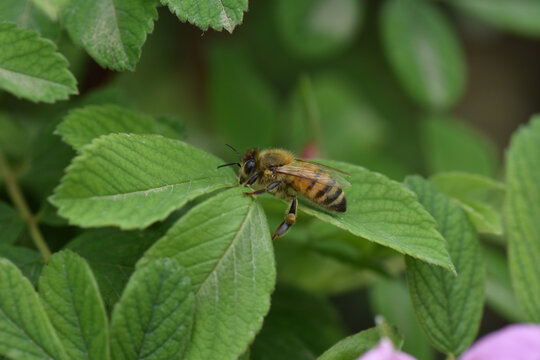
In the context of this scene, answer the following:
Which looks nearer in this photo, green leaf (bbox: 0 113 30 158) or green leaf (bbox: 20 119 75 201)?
green leaf (bbox: 20 119 75 201)

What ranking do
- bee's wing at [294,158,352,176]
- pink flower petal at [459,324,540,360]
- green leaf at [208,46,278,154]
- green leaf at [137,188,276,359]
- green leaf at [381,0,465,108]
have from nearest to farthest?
pink flower petal at [459,324,540,360] → green leaf at [137,188,276,359] → bee's wing at [294,158,352,176] → green leaf at [381,0,465,108] → green leaf at [208,46,278,154]

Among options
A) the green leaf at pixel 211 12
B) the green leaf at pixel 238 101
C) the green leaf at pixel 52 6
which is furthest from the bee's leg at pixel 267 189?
the green leaf at pixel 238 101

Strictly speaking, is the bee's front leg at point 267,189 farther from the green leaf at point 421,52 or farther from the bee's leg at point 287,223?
the green leaf at point 421,52

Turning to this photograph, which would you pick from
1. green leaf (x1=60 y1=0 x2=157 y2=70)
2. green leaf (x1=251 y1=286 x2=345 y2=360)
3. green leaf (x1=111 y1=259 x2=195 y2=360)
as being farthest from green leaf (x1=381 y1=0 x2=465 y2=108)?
green leaf (x1=111 y1=259 x2=195 y2=360)

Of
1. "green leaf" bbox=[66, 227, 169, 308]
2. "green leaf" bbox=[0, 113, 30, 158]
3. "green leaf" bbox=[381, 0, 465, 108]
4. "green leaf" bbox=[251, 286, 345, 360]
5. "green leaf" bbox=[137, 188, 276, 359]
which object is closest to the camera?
"green leaf" bbox=[137, 188, 276, 359]

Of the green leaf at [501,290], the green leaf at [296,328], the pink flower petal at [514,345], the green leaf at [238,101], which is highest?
the pink flower petal at [514,345]

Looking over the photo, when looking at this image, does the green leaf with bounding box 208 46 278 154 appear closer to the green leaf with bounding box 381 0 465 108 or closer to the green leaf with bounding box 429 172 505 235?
the green leaf with bounding box 381 0 465 108

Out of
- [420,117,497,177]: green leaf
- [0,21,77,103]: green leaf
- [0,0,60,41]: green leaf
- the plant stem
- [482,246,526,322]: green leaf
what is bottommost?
[482,246,526,322]: green leaf

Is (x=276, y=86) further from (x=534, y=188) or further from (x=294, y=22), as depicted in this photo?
(x=534, y=188)

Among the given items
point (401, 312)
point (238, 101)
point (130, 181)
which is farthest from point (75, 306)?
point (238, 101)
